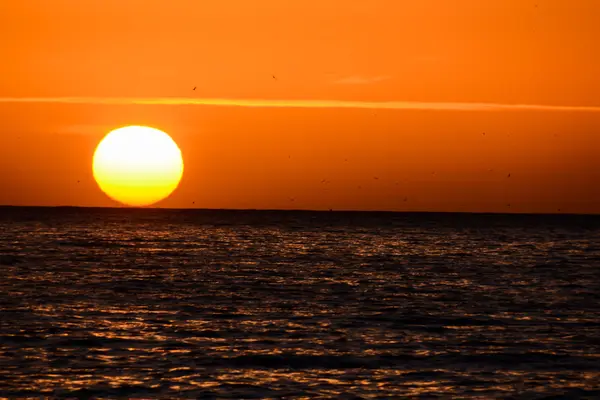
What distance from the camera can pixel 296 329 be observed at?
40.3 metres

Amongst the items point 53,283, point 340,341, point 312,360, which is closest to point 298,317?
point 340,341

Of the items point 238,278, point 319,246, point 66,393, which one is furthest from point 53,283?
point 319,246

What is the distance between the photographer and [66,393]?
28.2 m

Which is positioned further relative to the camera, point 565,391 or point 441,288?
point 441,288

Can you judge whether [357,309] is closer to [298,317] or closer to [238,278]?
[298,317]

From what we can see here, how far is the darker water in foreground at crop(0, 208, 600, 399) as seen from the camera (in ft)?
97.7

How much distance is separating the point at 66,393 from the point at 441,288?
115 ft

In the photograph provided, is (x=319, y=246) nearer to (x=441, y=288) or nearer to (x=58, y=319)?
(x=441, y=288)

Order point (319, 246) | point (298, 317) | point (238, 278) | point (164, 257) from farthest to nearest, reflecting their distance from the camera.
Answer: point (319, 246), point (164, 257), point (238, 278), point (298, 317)

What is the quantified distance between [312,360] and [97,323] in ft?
37.5

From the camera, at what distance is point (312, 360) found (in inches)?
1303

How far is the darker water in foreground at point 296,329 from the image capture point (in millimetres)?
29766

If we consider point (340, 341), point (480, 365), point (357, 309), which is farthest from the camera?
point (357, 309)

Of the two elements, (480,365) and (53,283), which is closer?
(480,365)
